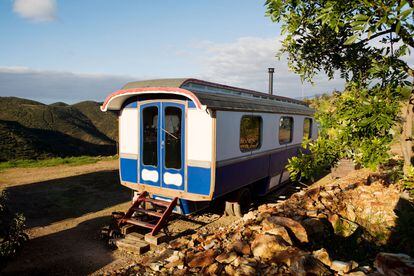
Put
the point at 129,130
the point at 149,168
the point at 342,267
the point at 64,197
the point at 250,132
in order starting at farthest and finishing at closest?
the point at 64,197
the point at 250,132
the point at 129,130
the point at 149,168
the point at 342,267

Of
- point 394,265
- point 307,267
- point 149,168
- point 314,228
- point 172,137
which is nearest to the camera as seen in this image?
point 394,265

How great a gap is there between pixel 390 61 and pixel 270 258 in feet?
11.3

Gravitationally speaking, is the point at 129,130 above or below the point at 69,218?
above

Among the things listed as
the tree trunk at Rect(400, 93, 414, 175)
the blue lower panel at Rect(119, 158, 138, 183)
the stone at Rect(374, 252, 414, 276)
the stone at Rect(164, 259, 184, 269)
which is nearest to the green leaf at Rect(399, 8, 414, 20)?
the tree trunk at Rect(400, 93, 414, 175)

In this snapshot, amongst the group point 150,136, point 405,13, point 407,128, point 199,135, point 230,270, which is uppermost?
point 405,13

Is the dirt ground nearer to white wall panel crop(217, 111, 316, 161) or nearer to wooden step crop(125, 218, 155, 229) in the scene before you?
wooden step crop(125, 218, 155, 229)

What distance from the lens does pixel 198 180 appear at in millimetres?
6828

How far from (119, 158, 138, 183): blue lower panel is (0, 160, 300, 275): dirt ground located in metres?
1.32

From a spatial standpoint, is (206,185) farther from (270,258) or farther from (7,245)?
(7,245)

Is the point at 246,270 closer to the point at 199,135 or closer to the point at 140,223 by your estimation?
the point at 199,135

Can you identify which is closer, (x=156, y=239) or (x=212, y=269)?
(x=212, y=269)

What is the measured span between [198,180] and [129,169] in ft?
7.31

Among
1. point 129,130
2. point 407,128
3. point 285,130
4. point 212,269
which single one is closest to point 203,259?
point 212,269

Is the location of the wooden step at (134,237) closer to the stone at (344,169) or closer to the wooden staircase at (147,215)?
the wooden staircase at (147,215)
